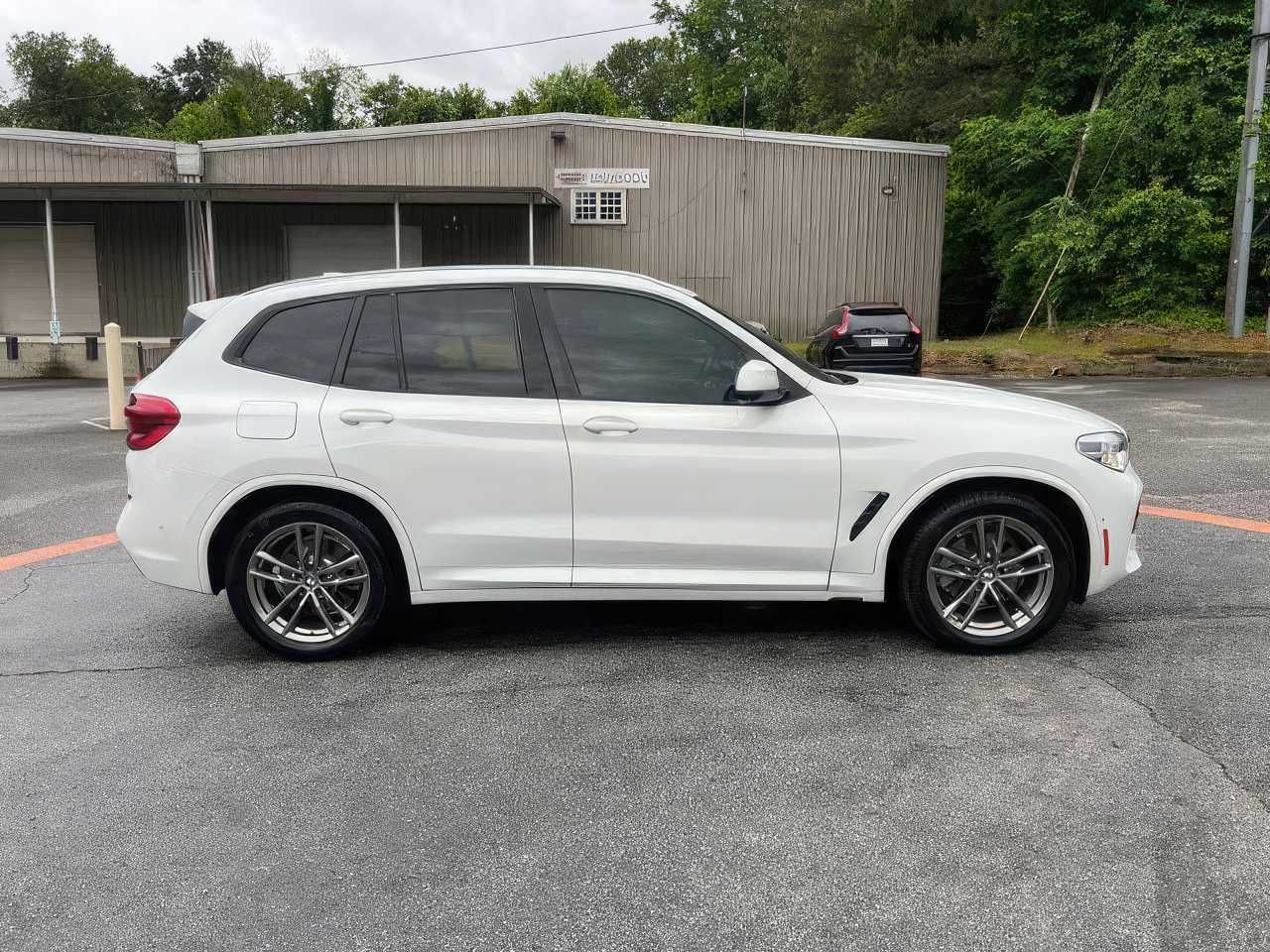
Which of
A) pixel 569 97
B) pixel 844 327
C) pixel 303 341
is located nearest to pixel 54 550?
pixel 303 341

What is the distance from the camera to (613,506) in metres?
4.70

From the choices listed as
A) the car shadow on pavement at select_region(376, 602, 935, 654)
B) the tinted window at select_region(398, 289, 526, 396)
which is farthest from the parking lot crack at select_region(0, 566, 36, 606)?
the tinted window at select_region(398, 289, 526, 396)

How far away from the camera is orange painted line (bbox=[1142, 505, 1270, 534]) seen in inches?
288

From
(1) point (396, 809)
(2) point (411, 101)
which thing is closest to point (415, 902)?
(1) point (396, 809)

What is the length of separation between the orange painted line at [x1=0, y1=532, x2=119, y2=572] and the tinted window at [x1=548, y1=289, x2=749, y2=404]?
11.7 ft

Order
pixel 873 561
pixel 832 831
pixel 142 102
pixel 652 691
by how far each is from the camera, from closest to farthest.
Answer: pixel 832 831
pixel 652 691
pixel 873 561
pixel 142 102

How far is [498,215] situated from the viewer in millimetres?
25656

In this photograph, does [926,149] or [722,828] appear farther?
[926,149]

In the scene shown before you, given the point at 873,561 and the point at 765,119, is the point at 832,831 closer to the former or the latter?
the point at 873,561

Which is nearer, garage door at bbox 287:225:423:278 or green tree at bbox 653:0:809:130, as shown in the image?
garage door at bbox 287:225:423:278

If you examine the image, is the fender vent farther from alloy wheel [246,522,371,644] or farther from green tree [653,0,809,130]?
green tree [653,0,809,130]

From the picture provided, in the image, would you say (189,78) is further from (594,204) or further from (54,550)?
(54,550)

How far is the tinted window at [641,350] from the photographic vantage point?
4.75 meters

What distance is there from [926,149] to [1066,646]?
2253cm
